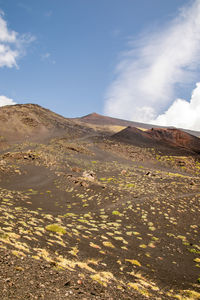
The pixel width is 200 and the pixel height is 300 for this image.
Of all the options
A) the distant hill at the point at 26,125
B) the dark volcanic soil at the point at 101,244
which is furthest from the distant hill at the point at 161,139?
the dark volcanic soil at the point at 101,244

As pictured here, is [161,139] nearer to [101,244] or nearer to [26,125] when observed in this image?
[26,125]

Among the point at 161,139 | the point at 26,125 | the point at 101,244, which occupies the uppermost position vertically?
the point at 26,125

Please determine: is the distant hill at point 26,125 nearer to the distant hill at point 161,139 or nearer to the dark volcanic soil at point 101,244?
the distant hill at point 161,139

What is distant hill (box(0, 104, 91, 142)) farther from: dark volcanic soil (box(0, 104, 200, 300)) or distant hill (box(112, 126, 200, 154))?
dark volcanic soil (box(0, 104, 200, 300))

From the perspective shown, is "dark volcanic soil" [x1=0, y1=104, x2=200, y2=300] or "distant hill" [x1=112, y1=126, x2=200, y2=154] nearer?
"dark volcanic soil" [x1=0, y1=104, x2=200, y2=300]

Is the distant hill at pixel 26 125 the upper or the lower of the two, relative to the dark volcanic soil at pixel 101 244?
upper

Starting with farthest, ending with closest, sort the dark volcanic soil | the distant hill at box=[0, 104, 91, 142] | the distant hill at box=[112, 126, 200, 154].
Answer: the distant hill at box=[112, 126, 200, 154] → the distant hill at box=[0, 104, 91, 142] → the dark volcanic soil

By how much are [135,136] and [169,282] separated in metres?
52.4

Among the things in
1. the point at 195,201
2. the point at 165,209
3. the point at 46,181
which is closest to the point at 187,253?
the point at 165,209

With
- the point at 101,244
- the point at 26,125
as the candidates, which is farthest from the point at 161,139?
the point at 101,244

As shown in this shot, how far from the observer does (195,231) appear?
852 centimetres

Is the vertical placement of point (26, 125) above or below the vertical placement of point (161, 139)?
above

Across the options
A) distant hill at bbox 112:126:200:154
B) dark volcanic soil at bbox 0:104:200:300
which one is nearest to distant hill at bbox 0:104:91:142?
distant hill at bbox 112:126:200:154

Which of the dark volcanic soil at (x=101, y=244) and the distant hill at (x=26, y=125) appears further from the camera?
the distant hill at (x=26, y=125)
